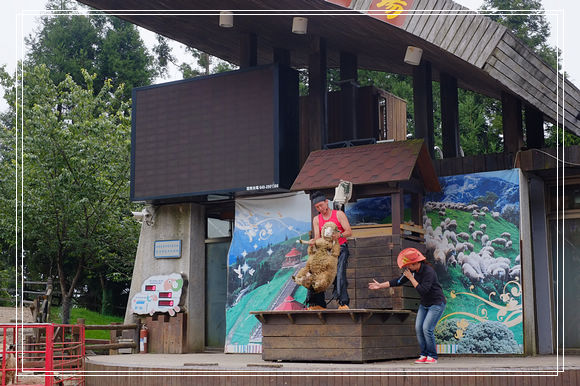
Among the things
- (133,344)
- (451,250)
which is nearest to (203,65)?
(133,344)

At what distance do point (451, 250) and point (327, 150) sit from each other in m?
2.99

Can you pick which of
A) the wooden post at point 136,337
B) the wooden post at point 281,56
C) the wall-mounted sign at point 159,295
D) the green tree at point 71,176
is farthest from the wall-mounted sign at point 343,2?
the green tree at point 71,176

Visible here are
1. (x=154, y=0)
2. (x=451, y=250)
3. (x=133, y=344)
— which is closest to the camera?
Answer: (x=451, y=250)

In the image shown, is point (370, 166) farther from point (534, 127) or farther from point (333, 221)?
point (534, 127)

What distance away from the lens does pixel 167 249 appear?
18.0 metres

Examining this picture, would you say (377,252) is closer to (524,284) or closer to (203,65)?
(524,284)

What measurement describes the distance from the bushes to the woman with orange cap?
122 inches

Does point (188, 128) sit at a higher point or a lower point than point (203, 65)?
lower

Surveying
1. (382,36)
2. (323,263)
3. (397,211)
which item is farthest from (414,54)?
(323,263)

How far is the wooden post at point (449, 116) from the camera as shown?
54.8 feet

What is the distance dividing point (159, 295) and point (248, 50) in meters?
5.71

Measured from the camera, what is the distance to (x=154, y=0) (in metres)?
16.2

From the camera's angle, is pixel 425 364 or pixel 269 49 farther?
pixel 269 49

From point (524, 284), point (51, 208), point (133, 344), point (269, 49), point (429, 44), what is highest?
point (269, 49)
